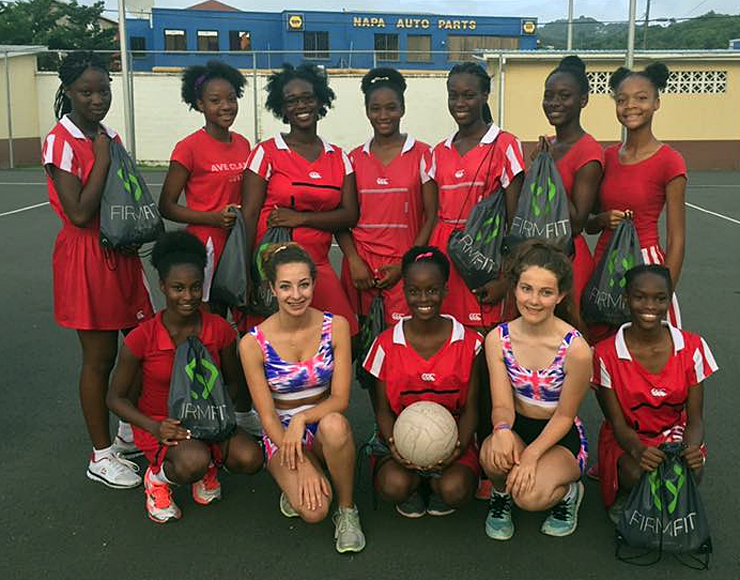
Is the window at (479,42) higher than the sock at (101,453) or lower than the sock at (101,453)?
higher

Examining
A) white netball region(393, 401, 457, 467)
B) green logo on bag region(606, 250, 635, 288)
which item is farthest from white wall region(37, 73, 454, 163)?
white netball region(393, 401, 457, 467)

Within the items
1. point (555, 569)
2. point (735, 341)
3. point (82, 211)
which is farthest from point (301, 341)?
point (735, 341)

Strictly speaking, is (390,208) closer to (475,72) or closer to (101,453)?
(475,72)

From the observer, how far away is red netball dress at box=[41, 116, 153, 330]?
3.89 m

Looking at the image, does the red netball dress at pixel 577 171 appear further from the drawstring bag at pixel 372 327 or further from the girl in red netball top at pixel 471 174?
the drawstring bag at pixel 372 327

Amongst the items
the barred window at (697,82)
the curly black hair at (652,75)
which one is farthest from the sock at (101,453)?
the barred window at (697,82)

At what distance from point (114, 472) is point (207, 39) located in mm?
42218

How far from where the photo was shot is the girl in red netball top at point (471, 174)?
13.0ft

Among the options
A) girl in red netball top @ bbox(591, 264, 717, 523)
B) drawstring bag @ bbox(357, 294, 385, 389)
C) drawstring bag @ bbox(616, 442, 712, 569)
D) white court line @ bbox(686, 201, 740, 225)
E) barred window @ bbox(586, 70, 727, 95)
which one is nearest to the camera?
drawstring bag @ bbox(616, 442, 712, 569)

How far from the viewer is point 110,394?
12.6 ft

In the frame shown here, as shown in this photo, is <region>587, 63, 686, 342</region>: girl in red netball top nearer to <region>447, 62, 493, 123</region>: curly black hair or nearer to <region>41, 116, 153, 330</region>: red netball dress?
<region>447, 62, 493, 123</region>: curly black hair

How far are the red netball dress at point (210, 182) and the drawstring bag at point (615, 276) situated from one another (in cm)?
A: 192

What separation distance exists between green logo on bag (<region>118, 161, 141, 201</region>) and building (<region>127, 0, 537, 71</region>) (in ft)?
121

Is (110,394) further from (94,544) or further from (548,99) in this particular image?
(548,99)
